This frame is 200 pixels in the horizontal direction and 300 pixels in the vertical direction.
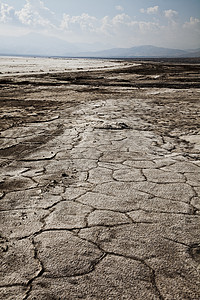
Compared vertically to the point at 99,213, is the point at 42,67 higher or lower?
higher

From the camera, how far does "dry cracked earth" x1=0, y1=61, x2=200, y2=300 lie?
1238 mm

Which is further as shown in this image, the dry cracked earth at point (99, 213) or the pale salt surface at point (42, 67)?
the pale salt surface at point (42, 67)

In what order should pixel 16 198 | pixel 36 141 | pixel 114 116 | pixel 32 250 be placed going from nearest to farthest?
pixel 32 250, pixel 16 198, pixel 36 141, pixel 114 116

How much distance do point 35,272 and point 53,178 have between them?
1091 mm

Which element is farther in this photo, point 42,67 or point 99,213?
point 42,67

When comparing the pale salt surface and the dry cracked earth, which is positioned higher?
the pale salt surface

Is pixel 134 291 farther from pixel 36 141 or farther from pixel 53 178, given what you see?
pixel 36 141

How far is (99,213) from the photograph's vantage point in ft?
5.86

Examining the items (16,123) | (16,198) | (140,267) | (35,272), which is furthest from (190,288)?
(16,123)

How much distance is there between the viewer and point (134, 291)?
1183mm

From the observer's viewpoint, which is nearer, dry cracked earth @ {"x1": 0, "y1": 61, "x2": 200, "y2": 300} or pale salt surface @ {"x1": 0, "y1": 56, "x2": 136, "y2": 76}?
dry cracked earth @ {"x1": 0, "y1": 61, "x2": 200, "y2": 300}

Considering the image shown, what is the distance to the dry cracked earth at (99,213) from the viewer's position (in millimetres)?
1238

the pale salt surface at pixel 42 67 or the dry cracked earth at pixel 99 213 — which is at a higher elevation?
the pale salt surface at pixel 42 67

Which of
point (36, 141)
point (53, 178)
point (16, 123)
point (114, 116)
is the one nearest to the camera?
point (53, 178)
